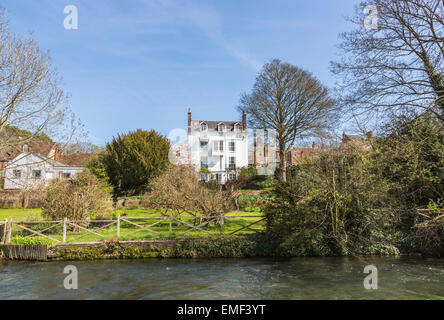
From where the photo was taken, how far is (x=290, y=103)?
109ft

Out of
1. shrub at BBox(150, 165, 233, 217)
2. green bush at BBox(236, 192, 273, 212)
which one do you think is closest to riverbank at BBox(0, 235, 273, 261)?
shrub at BBox(150, 165, 233, 217)

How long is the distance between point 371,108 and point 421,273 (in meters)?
6.71

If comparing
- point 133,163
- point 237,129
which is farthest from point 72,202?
point 237,129

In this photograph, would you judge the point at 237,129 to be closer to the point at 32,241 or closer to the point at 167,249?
the point at 167,249

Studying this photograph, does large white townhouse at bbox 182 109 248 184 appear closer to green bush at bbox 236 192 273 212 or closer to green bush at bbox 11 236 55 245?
green bush at bbox 236 192 273 212

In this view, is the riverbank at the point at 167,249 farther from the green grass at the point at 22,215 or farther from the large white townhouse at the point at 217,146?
the large white townhouse at the point at 217,146

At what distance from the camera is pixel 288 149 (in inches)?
1366

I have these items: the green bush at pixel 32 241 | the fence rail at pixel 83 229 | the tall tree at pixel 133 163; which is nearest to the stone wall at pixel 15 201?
the tall tree at pixel 133 163

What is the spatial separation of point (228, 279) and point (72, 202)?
10.5 m

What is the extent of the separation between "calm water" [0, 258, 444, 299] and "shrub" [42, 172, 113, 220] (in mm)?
3956

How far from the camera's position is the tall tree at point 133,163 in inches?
1299

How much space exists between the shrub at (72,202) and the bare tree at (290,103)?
770 inches
